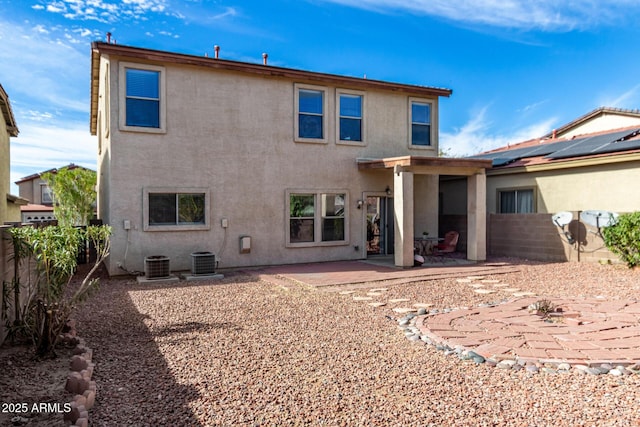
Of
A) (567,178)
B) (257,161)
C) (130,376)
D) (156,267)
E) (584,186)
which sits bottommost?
(130,376)

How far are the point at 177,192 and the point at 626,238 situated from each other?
11.9 meters

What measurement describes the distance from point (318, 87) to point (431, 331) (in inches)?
380

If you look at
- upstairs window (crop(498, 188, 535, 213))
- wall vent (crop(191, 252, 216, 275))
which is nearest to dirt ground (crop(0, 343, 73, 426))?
wall vent (crop(191, 252, 216, 275))

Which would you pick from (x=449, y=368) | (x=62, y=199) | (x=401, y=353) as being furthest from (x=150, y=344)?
(x=62, y=199)

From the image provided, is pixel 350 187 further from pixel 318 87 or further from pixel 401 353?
pixel 401 353

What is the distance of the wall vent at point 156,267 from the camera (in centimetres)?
1098

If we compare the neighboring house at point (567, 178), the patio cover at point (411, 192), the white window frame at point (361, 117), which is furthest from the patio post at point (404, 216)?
the neighboring house at point (567, 178)

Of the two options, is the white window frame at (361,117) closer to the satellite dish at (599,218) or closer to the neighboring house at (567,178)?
the neighboring house at (567,178)

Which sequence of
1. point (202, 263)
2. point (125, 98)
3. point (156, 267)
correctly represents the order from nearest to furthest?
point (156, 267)
point (202, 263)
point (125, 98)

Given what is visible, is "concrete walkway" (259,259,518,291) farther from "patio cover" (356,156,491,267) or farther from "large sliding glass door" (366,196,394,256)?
"large sliding glass door" (366,196,394,256)

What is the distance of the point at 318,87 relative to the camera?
13.9 meters

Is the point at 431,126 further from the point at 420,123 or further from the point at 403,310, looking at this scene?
the point at 403,310

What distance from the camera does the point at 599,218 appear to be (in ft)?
40.6

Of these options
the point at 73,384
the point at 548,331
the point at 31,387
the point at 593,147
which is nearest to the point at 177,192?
the point at 31,387
